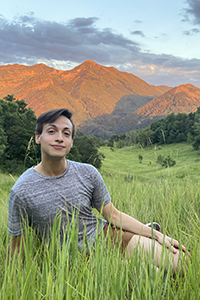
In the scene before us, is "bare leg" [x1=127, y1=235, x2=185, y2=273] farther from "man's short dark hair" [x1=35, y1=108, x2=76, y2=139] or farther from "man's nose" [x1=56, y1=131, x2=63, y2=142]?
"man's short dark hair" [x1=35, y1=108, x2=76, y2=139]

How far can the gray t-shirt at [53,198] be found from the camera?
79.4 inches

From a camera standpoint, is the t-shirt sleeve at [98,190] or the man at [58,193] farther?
the t-shirt sleeve at [98,190]

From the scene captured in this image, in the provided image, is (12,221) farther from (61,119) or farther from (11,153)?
(11,153)

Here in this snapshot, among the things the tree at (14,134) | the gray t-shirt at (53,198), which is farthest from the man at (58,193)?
the tree at (14,134)

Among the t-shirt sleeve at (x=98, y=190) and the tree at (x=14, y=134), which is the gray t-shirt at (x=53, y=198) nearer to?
the t-shirt sleeve at (x=98, y=190)

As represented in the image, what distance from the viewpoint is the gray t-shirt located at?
6.61 ft

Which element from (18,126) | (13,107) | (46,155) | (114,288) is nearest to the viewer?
(114,288)

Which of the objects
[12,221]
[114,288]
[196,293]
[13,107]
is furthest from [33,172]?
[13,107]

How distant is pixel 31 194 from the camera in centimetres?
206

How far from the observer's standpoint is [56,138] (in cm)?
212

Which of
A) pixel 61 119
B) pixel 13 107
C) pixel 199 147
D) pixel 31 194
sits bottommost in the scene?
pixel 199 147

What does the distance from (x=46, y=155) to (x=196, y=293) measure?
Answer: 1.42 metres

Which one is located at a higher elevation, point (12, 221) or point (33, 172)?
point (33, 172)

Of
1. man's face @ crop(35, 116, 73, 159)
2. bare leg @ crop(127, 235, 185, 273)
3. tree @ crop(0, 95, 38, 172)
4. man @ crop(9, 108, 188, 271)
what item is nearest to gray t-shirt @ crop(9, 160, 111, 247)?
man @ crop(9, 108, 188, 271)
